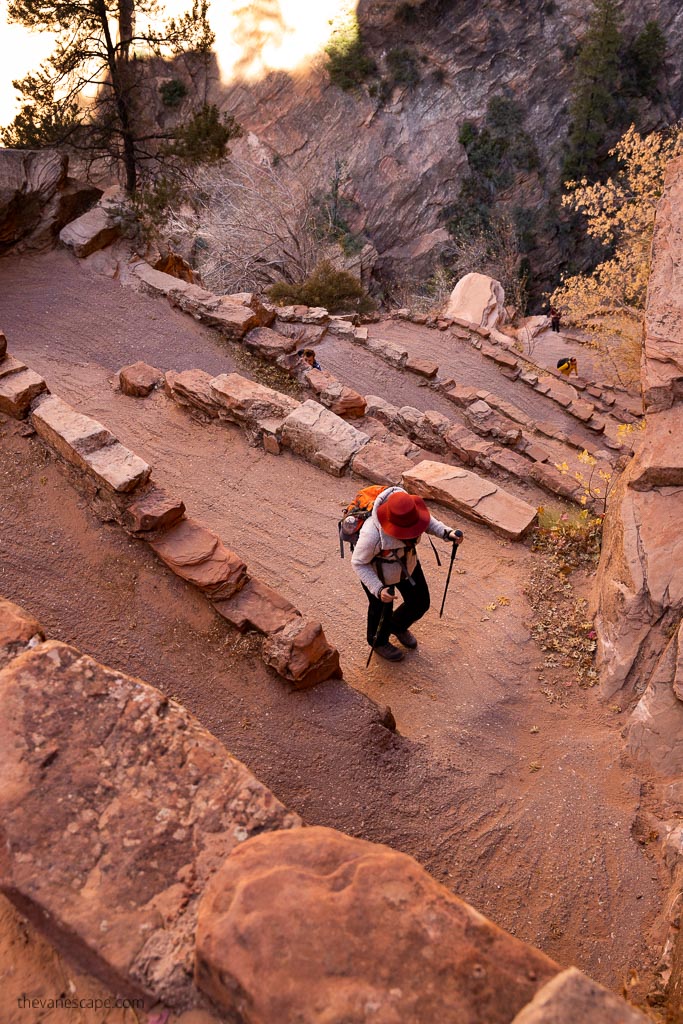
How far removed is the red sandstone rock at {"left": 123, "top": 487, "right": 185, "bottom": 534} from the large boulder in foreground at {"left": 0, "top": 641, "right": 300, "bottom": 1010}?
212 centimetres

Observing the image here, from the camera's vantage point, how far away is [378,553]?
4.56 meters

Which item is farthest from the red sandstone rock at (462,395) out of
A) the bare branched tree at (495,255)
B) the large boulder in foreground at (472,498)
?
the bare branched tree at (495,255)

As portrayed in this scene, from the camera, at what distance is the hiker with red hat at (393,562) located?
4273 millimetres

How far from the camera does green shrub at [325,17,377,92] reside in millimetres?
26469

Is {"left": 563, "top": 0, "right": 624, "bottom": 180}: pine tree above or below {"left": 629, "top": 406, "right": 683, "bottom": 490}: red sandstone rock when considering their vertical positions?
above

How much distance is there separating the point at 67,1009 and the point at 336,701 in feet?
8.07

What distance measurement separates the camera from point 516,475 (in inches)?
340

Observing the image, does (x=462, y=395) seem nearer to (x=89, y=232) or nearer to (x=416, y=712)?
(x=416, y=712)

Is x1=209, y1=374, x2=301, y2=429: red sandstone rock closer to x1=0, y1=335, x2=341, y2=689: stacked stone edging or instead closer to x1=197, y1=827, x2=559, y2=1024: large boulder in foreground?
x1=0, y1=335, x2=341, y2=689: stacked stone edging

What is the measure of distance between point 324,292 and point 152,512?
1214 cm

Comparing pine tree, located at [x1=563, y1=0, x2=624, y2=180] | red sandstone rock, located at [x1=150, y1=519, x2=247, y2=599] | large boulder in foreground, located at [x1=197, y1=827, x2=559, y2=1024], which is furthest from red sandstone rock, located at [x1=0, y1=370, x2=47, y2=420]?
pine tree, located at [x1=563, y1=0, x2=624, y2=180]

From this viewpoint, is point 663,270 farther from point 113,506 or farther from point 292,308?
point 292,308

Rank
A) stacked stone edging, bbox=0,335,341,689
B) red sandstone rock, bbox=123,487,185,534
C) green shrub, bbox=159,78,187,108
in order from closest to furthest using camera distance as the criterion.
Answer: stacked stone edging, bbox=0,335,341,689, red sandstone rock, bbox=123,487,185,534, green shrub, bbox=159,78,187,108

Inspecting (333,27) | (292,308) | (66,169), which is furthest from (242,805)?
(333,27)
